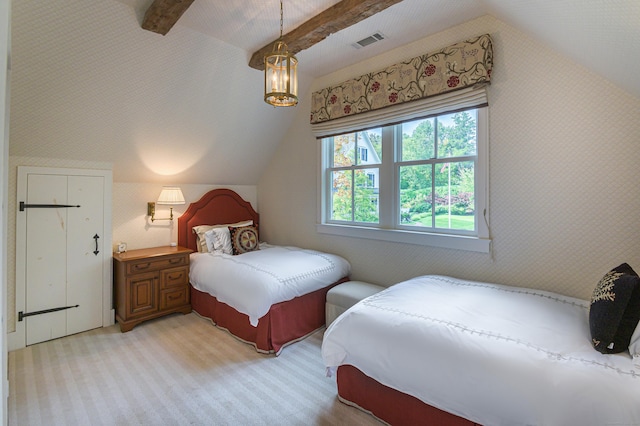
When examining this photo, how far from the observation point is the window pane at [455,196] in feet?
9.13

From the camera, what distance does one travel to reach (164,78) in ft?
9.35

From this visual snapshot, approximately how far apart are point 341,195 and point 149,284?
2390 mm

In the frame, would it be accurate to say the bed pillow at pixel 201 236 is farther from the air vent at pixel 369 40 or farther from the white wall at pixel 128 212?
the air vent at pixel 369 40

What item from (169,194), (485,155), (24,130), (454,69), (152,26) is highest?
(152,26)

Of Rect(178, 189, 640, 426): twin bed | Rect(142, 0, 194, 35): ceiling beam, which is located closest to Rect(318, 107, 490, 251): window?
Rect(178, 189, 640, 426): twin bed

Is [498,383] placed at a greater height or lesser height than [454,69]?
lesser

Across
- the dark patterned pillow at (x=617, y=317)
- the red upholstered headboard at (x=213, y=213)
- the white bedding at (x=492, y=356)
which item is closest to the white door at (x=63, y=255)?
the red upholstered headboard at (x=213, y=213)

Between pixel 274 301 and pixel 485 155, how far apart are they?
222 cm

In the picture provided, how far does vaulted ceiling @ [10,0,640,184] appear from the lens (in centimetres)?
195

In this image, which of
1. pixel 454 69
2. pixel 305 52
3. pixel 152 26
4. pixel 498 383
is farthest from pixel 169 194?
pixel 498 383

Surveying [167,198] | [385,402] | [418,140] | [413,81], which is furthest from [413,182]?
[167,198]

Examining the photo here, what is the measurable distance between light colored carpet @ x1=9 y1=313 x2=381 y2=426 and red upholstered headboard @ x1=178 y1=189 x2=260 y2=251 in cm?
130

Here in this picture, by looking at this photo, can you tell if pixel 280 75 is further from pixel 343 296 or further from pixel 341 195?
pixel 341 195

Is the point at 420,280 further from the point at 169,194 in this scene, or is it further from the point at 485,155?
the point at 169,194
